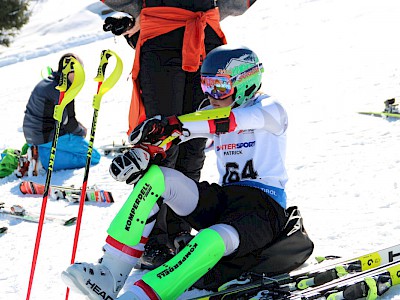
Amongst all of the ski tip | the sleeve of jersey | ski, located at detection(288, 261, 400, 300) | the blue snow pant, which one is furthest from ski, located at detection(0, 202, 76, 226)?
Answer: ski, located at detection(288, 261, 400, 300)

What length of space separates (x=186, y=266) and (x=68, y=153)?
470 centimetres

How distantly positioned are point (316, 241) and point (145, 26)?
1.82 m

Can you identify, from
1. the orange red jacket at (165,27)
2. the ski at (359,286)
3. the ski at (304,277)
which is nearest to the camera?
the ski at (359,286)

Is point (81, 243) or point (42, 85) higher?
point (42, 85)

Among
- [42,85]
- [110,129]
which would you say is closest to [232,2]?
[42,85]

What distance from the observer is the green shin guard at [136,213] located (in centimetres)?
354

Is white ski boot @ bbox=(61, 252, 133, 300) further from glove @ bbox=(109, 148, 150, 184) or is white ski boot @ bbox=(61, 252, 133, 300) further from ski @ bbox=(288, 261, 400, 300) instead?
ski @ bbox=(288, 261, 400, 300)

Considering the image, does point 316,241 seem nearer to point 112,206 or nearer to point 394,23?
point 112,206

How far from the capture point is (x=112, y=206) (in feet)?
20.5

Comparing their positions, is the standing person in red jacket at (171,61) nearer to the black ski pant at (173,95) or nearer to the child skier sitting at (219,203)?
the black ski pant at (173,95)

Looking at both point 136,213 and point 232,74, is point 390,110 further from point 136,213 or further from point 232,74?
point 136,213

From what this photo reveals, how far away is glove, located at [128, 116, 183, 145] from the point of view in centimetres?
359

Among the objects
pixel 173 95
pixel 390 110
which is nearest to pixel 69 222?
pixel 173 95

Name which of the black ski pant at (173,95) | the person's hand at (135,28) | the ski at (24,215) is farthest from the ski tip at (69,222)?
the person's hand at (135,28)
